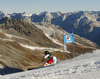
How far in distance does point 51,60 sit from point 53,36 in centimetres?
14971

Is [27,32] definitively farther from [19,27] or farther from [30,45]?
[30,45]

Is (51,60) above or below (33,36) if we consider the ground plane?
above

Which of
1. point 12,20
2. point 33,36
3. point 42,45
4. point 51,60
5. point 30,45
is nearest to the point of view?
point 51,60

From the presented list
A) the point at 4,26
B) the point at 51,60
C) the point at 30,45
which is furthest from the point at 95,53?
the point at 4,26

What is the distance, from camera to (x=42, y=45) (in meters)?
126

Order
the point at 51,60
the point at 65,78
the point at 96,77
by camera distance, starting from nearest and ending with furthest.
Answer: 1. the point at 96,77
2. the point at 65,78
3. the point at 51,60

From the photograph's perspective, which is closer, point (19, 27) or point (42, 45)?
point (42, 45)

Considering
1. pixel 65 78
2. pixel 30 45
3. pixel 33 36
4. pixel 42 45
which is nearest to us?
pixel 65 78

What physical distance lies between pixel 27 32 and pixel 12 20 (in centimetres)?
2357

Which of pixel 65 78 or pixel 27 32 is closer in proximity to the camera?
pixel 65 78

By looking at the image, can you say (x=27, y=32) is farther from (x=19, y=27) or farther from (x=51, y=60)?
(x=51, y=60)

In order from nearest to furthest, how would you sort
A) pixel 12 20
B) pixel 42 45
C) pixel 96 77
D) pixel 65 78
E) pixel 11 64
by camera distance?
pixel 96 77 → pixel 65 78 → pixel 11 64 → pixel 42 45 → pixel 12 20

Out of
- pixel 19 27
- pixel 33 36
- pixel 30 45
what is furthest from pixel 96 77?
pixel 19 27

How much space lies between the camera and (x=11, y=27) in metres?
151
